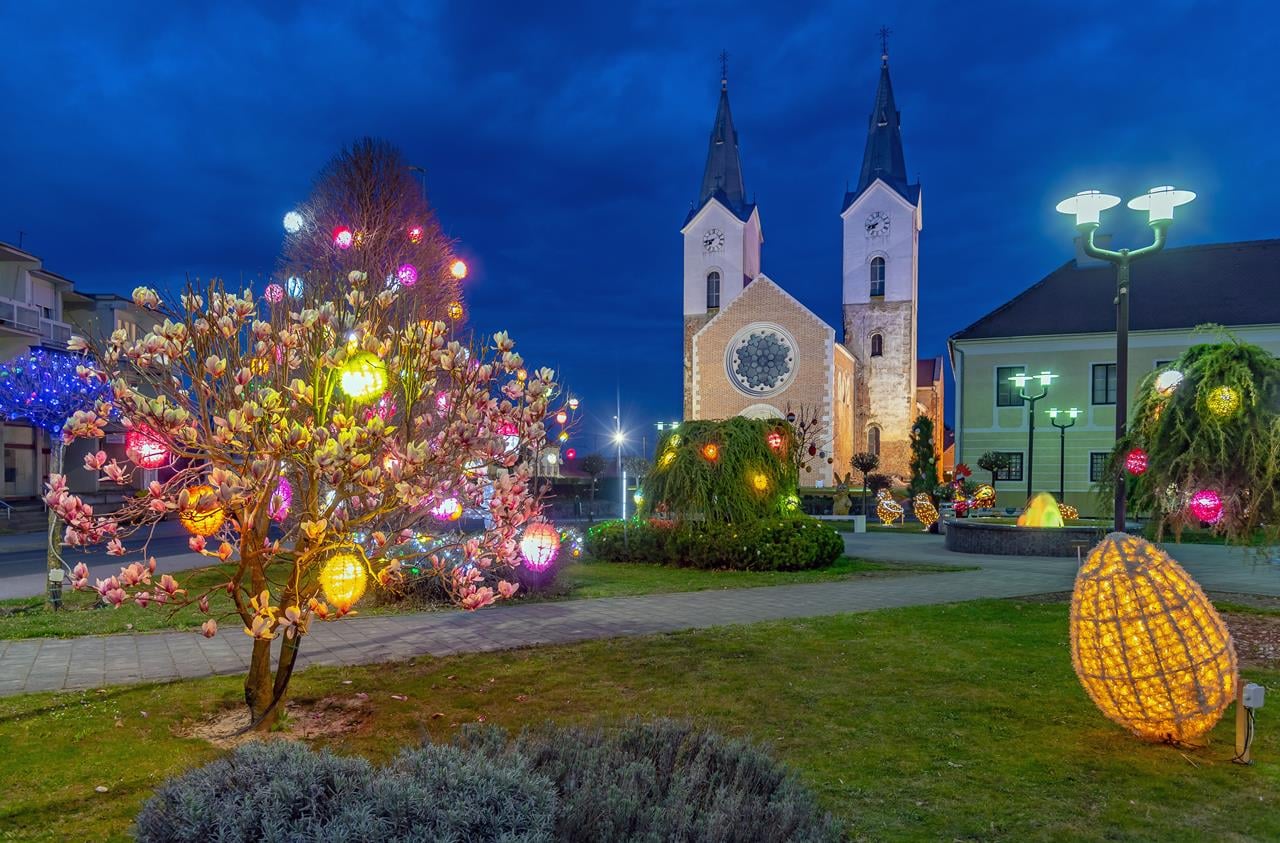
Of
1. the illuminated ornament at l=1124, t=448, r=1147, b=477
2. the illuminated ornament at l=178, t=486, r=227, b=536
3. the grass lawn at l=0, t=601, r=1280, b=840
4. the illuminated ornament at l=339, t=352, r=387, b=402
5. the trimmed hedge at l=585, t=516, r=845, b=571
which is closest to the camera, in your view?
the grass lawn at l=0, t=601, r=1280, b=840

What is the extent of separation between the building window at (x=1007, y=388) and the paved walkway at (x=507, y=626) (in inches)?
909

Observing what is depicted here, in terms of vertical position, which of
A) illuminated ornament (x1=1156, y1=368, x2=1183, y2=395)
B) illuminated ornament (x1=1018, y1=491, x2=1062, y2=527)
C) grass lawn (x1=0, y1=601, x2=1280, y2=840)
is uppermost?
illuminated ornament (x1=1156, y1=368, x2=1183, y2=395)

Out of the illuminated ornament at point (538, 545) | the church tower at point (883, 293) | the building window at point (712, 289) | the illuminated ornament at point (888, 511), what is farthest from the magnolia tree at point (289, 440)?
the building window at point (712, 289)

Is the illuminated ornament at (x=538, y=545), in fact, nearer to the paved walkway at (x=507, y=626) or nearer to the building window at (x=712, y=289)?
the paved walkway at (x=507, y=626)

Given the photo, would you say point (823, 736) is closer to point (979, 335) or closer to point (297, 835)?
point (297, 835)

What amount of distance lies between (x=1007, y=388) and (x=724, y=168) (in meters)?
31.3

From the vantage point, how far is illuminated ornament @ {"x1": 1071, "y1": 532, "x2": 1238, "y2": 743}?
5207 millimetres

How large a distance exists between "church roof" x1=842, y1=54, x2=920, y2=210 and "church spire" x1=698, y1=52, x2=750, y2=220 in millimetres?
8318

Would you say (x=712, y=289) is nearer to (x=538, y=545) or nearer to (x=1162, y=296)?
(x=1162, y=296)

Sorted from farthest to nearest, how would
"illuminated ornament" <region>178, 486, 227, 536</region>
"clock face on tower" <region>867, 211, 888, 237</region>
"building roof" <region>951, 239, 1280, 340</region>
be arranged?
"clock face on tower" <region>867, 211, 888, 237</region> < "building roof" <region>951, 239, 1280, 340</region> < "illuminated ornament" <region>178, 486, 227, 536</region>

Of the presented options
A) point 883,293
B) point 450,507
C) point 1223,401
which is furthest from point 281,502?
point 883,293

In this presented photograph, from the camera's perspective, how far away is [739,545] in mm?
16219

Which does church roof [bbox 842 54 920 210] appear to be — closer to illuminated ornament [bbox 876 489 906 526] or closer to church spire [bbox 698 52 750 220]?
church spire [bbox 698 52 750 220]

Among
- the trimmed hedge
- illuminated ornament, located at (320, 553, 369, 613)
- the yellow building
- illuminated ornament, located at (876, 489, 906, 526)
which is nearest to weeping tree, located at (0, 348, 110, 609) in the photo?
illuminated ornament, located at (320, 553, 369, 613)
